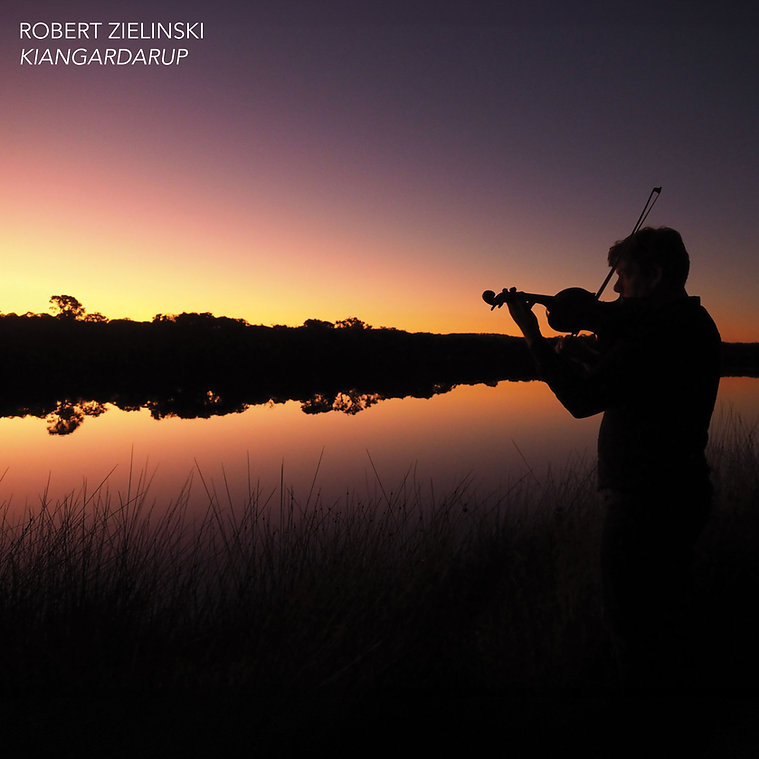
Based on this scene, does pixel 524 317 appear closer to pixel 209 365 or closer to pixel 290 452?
pixel 290 452

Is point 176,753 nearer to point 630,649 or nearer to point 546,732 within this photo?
point 546,732

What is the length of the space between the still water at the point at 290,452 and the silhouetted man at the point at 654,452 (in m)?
4.12

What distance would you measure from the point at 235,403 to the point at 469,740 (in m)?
24.8

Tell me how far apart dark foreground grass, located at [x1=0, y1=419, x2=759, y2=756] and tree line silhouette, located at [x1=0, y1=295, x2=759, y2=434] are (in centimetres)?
1371

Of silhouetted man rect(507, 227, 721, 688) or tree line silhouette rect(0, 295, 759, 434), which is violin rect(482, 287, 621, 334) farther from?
tree line silhouette rect(0, 295, 759, 434)

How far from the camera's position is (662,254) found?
2232 mm

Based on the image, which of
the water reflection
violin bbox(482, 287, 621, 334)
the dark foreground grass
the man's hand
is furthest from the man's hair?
the water reflection

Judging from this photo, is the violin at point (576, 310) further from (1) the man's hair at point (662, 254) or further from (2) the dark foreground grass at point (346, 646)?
(2) the dark foreground grass at point (346, 646)

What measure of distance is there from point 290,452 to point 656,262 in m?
11.6

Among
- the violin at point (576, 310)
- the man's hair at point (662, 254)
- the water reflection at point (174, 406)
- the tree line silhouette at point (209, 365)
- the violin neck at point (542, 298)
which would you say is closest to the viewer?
the man's hair at point (662, 254)

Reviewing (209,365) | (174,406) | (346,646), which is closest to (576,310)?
(346,646)

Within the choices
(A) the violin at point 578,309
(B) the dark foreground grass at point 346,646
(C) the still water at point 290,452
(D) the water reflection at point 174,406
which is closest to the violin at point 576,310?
(A) the violin at point 578,309

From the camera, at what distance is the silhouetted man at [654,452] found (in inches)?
81.7

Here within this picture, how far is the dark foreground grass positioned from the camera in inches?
78.7
